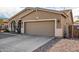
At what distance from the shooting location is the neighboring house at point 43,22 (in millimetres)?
18516

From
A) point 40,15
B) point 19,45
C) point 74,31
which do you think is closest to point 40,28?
point 40,15

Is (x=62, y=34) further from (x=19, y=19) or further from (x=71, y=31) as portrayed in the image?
(x=19, y=19)

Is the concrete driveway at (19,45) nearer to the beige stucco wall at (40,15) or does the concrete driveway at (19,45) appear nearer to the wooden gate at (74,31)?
the beige stucco wall at (40,15)

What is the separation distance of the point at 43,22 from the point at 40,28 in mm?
967

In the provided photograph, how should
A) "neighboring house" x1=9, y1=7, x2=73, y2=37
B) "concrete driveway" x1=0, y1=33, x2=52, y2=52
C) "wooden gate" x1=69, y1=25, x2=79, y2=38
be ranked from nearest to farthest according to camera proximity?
"concrete driveway" x1=0, y1=33, x2=52, y2=52 → "neighboring house" x1=9, y1=7, x2=73, y2=37 → "wooden gate" x1=69, y1=25, x2=79, y2=38

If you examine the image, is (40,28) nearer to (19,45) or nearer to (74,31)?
(74,31)

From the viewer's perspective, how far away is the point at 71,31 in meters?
19.8

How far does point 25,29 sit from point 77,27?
776cm

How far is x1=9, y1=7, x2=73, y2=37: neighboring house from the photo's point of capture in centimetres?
1852

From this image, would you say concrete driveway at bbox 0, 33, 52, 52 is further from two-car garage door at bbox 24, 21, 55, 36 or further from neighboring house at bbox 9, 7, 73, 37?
two-car garage door at bbox 24, 21, 55, 36

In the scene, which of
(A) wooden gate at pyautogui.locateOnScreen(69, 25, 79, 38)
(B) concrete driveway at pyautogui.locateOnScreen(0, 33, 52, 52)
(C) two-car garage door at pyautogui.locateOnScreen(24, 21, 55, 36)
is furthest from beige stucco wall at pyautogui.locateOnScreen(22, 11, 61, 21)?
(B) concrete driveway at pyautogui.locateOnScreen(0, 33, 52, 52)

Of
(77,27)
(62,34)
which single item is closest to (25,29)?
(62,34)
